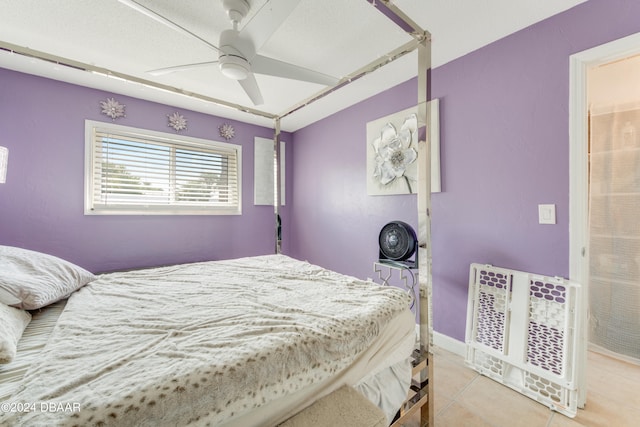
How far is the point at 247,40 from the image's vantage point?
143 cm

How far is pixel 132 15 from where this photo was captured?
1.63 m

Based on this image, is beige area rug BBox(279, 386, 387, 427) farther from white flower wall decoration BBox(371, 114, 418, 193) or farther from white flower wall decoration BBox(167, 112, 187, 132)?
white flower wall decoration BBox(167, 112, 187, 132)

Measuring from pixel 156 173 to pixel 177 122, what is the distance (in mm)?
627

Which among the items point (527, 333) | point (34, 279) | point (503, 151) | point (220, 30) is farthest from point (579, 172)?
point (34, 279)

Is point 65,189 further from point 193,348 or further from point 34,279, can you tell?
point 193,348

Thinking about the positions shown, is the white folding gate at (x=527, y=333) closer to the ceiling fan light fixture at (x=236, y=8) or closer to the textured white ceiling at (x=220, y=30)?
the textured white ceiling at (x=220, y=30)

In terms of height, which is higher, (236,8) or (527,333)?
(236,8)

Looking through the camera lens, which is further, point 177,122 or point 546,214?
point 177,122

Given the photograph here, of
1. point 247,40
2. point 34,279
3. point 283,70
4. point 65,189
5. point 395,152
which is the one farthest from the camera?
point 395,152

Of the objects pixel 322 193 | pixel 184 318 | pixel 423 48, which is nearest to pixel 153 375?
pixel 184 318

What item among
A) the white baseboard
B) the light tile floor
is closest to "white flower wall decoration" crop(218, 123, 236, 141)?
the white baseboard

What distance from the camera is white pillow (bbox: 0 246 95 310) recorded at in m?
1.05

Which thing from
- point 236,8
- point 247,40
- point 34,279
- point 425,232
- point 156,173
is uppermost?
point 236,8

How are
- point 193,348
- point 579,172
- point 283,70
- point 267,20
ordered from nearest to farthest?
1. point 193,348
2. point 267,20
3. point 579,172
4. point 283,70
